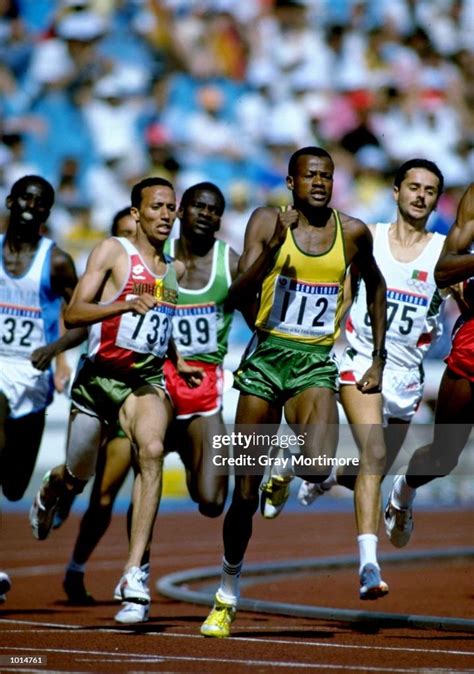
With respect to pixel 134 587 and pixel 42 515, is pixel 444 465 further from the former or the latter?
pixel 42 515

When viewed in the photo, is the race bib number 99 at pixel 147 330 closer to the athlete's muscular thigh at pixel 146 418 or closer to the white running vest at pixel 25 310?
the athlete's muscular thigh at pixel 146 418

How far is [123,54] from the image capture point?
20281mm

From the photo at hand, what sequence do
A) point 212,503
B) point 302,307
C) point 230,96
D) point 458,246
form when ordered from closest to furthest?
point 458,246 → point 302,307 → point 212,503 → point 230,96

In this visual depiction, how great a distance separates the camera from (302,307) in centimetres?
806

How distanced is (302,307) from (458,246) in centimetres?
93

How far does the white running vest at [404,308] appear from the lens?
9.20m

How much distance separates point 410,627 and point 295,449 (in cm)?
126

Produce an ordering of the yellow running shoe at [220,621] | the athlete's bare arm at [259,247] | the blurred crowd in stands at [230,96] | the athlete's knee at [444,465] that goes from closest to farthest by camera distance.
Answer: the athlete's bare arm at [259,247] → the yellow running shoe at [220,621] → the athlete's knee at [444,465] → the blurred crowd in stands at [230,96]

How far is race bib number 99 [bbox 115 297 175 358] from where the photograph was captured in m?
8.65

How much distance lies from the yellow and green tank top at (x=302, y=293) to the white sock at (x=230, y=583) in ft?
4.33

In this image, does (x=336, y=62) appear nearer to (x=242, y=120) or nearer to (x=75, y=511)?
(x=242, y=120)

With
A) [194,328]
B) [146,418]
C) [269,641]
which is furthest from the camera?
[194,328]

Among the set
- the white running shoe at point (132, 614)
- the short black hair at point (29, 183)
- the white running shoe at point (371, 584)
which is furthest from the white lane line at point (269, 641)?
the short black hair at point (29, 183)

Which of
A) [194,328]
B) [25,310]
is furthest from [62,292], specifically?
[194,328]
